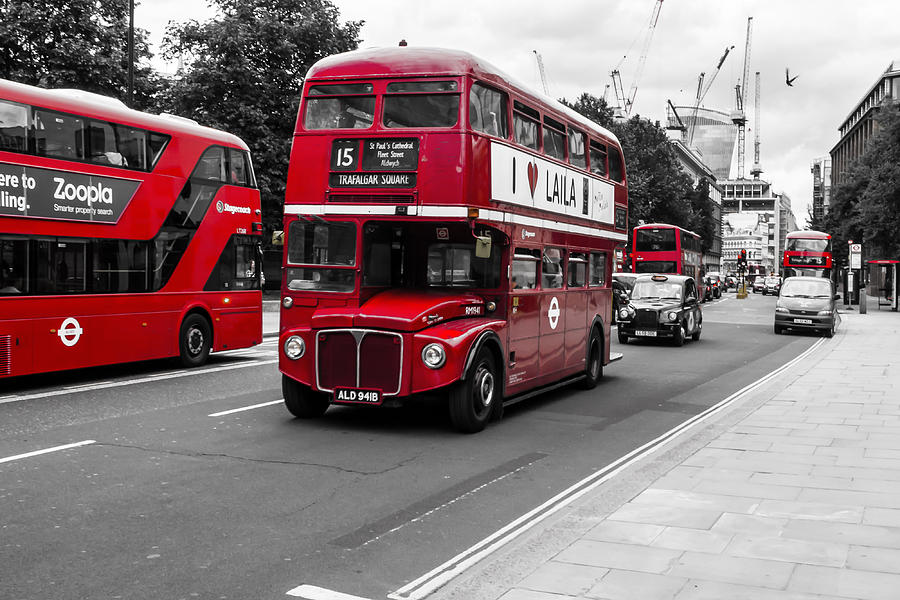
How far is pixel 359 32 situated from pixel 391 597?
39280 millimetres

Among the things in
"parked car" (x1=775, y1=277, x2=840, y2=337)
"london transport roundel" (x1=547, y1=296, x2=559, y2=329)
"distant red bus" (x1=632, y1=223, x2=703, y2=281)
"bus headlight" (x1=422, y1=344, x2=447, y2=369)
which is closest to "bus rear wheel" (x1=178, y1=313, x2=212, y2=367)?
"london transport roundel" (x1=547, y1=296, x2=559, y2=329)

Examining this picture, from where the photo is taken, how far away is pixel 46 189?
12.3 meters

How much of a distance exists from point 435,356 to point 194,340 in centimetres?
794

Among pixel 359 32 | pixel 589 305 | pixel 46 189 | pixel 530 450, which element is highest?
pixel 359 32

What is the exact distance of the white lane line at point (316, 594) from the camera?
15.2 feet

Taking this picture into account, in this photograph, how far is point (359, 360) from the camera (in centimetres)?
925

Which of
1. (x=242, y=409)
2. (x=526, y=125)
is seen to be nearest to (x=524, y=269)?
(x=526, y=125)

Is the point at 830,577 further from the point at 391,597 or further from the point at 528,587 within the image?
the point at 391,597

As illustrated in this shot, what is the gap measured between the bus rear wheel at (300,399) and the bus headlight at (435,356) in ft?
5.26

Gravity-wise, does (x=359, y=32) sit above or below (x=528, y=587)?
above

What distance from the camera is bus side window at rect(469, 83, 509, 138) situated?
9766 mm

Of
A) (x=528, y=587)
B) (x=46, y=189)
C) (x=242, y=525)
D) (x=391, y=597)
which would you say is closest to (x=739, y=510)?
(x=528, y=587)

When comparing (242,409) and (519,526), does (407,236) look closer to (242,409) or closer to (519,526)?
(242,409)

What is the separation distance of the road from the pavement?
0.55m
